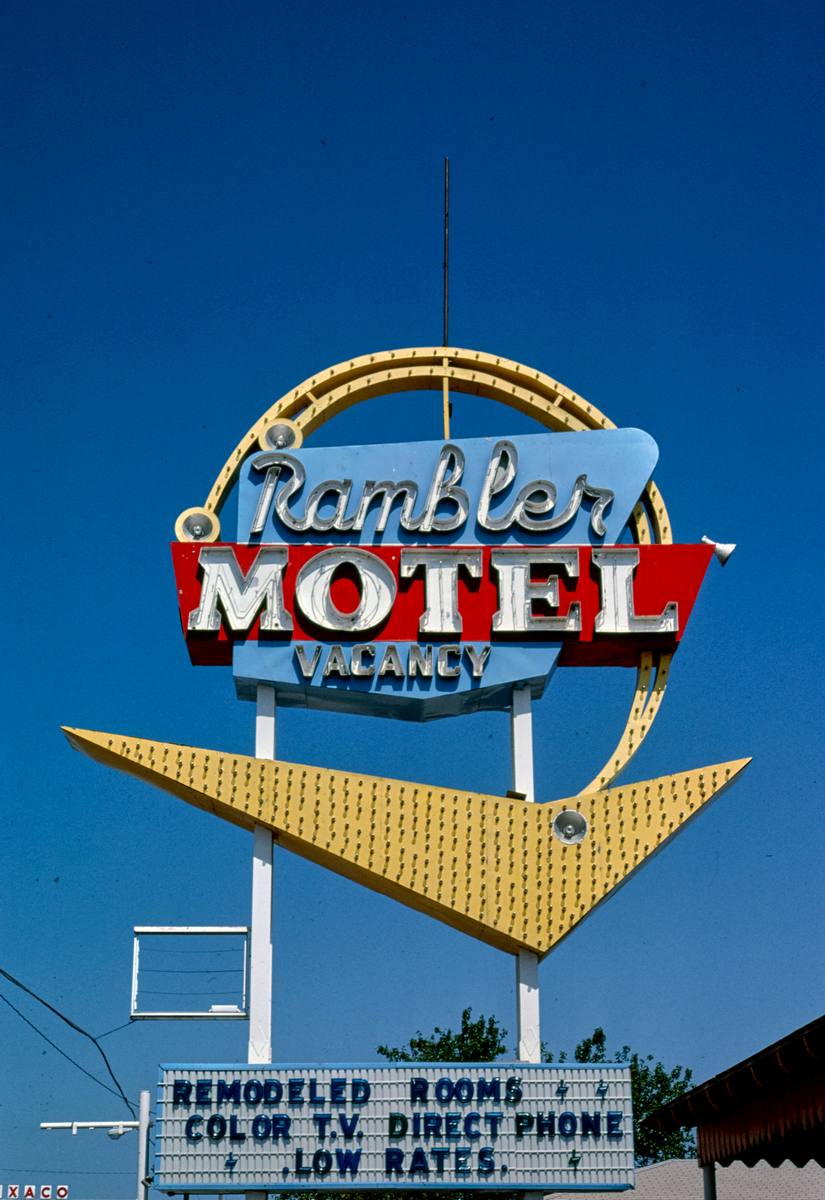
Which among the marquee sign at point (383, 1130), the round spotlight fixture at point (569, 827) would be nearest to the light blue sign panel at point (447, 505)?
the round spotlight fixture at point (569, 827)

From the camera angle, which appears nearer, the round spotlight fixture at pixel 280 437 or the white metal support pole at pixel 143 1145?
the round spotlight fixture at pixel 280 437

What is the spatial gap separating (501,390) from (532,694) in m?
3.64

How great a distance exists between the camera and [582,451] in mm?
19781

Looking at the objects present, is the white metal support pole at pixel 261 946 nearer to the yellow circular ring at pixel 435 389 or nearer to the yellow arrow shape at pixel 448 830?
the yellow arrow shape at pixel 448 830

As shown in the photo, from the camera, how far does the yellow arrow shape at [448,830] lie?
17734 millimetres

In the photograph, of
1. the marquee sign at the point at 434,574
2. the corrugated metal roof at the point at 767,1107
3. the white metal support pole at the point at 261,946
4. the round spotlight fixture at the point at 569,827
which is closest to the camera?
the corrugated metal roof at the point at 767,1107

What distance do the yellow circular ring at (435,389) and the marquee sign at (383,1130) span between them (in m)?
6.27

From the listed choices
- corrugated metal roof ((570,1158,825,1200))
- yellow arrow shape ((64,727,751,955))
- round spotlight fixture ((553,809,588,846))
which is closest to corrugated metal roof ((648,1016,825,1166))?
yellow arrow shape ((64,727,751,955))

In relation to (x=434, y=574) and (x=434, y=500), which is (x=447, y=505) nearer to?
(x=434, y=500)

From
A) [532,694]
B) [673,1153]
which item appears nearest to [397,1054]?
[673,1153]

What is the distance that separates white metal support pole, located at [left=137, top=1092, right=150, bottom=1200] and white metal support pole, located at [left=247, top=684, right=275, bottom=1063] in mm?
8195

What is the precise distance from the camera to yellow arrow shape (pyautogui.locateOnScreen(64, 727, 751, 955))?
17734 millimetres

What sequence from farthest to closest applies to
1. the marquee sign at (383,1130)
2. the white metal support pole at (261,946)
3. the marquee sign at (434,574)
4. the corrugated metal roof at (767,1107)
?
1. the marquee sign at (434,574)
2. the white metal support pole at (261,946)
3. the marquee sign at (383,1130)
4. the corrugated metal roof at (767,1107)

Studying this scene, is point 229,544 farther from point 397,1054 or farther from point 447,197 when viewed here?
point 397,1054
